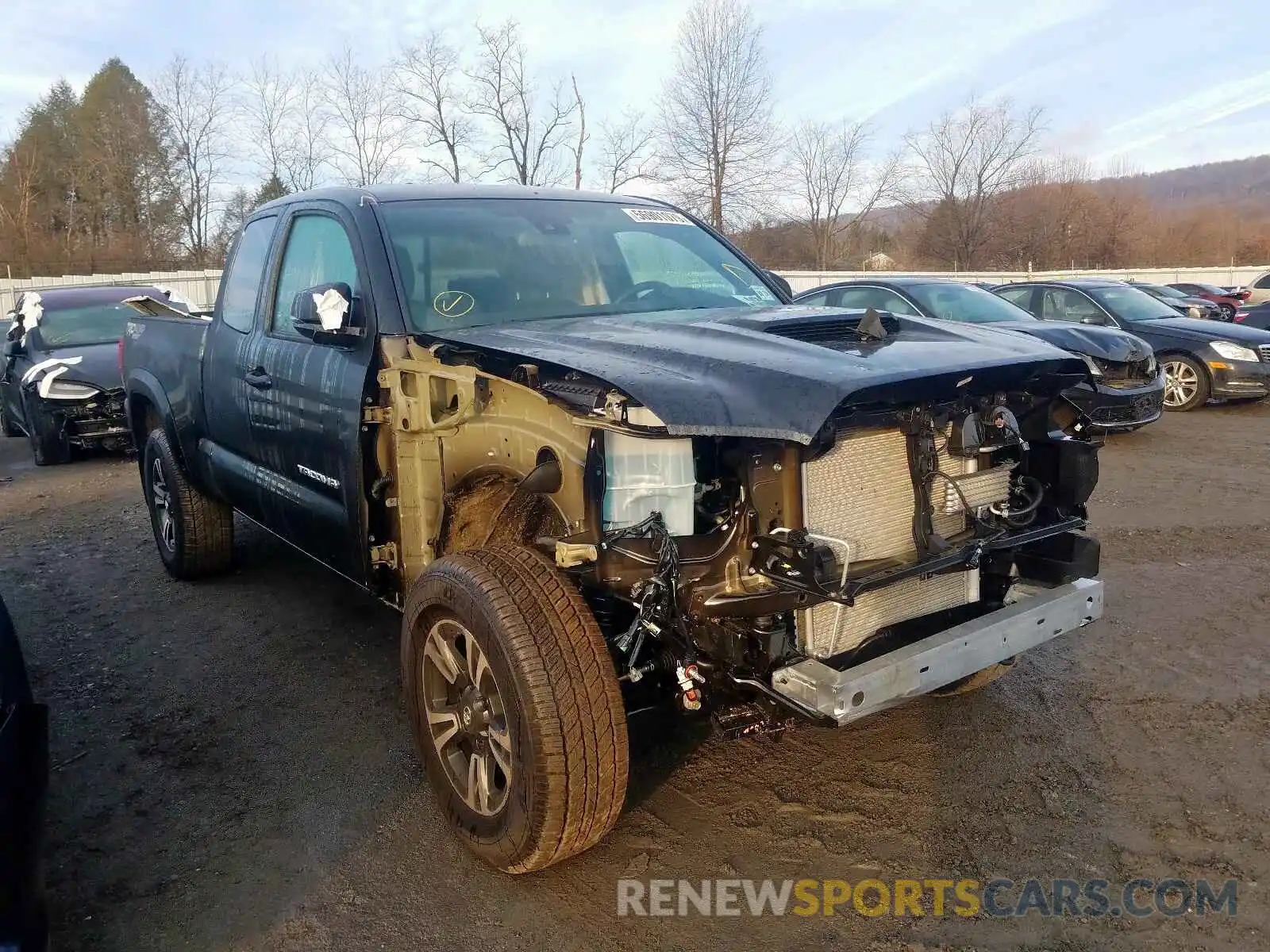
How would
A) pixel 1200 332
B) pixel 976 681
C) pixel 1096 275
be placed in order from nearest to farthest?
1. pixel 976 681
2. pixel 1200 332
3. pixel 1096 275

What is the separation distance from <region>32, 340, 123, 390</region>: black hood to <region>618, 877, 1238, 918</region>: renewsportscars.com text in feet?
28.5

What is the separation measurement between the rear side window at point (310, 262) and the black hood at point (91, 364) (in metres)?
6.26

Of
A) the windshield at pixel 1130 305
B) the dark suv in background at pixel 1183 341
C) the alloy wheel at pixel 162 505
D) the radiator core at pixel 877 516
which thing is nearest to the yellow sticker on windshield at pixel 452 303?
the radiator core at pixel 877 516

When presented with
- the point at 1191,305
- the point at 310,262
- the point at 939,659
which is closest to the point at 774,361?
the point at 939,659

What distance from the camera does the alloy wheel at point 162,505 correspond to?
18.1ft

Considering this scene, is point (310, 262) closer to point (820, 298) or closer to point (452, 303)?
point (452, 303)

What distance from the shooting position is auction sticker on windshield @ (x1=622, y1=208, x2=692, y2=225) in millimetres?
4297

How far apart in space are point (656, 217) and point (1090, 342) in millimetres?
6137

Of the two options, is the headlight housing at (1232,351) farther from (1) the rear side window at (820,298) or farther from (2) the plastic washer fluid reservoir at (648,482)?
(2) the plastic washer fluid reservoir at (648,482)

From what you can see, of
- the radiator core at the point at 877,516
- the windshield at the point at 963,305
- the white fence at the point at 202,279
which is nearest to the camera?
the radiator core at the point at 877,516

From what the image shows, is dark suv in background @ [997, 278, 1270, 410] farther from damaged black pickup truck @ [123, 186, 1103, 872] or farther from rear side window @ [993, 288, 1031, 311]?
damaged black pickup truck @ [123, 186, 1103, 872]

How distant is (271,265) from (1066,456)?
3.33m

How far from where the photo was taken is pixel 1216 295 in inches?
957

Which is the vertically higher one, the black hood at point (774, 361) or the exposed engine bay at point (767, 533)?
the black hood at point (774, 361)
